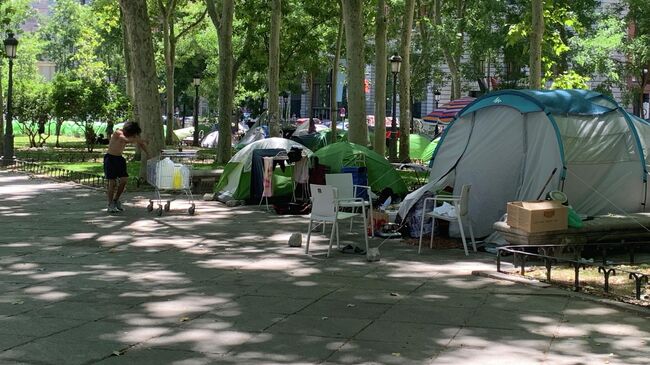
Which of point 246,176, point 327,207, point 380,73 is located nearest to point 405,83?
point 380,73

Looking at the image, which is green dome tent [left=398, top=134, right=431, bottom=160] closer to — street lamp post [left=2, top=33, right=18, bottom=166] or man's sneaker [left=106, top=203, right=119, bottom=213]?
street lamp post [left=2, top=33, right=18, bottom=166]

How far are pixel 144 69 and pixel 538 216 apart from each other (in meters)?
11.9

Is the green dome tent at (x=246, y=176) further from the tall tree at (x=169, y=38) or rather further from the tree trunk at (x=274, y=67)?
the tall tree at (x=169, y=38)

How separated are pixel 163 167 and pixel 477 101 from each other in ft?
18.8

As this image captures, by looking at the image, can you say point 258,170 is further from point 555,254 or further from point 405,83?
point 405,83

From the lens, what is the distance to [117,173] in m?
14.2

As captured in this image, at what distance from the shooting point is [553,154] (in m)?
11.2

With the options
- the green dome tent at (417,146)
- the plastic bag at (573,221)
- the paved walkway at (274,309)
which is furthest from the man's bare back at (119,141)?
the green dome tent at (417,146)

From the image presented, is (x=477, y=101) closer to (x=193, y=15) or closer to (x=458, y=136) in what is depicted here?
(x=458, y=136)

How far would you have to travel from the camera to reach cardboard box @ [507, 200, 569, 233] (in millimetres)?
9578

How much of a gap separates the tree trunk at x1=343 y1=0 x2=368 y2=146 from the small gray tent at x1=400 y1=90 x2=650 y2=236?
831 centimetres

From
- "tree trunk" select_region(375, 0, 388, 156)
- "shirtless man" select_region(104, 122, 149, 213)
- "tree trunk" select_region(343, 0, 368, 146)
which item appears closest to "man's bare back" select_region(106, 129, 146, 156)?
"shirtless man" select_region(104, 122, 149, 213)

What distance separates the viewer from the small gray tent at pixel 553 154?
1130cm

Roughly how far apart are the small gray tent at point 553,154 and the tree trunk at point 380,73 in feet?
40.7
